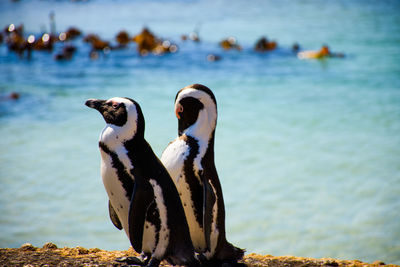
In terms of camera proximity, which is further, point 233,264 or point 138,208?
point 233,264

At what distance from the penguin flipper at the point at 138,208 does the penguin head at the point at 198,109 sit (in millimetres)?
414

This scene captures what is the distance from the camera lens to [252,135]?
7.59 metres

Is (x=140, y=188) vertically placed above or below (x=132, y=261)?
above

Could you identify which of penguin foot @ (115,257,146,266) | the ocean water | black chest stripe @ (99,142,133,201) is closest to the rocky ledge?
penguin foot @ (115,257,146,266)

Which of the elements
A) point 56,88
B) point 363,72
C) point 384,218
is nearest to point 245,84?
point 363,72

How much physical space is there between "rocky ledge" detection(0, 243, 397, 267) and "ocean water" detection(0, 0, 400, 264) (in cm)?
177

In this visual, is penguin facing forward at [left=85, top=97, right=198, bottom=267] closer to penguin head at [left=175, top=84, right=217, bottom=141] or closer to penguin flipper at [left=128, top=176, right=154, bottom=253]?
penguin flipper at [left=128, top=176, right=154, bottom=253]

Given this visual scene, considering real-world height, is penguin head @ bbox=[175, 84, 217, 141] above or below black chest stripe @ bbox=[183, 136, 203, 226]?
above

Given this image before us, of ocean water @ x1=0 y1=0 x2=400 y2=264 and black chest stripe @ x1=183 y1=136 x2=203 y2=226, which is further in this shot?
ocean water @ x1=0 y1=0 x2=400 y2=264

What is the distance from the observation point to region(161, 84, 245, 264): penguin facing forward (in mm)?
2525

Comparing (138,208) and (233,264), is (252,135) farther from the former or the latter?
(138,208)

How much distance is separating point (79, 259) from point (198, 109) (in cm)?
101

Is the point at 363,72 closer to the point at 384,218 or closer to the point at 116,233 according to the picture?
the point at 384,218

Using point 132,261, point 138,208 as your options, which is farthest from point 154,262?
point 138,208
